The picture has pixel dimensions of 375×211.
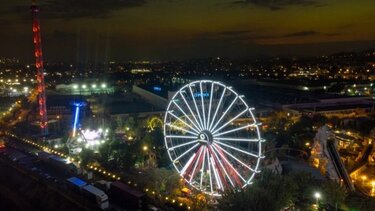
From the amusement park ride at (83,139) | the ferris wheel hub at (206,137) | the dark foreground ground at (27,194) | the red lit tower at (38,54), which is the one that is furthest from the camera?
the red lit tower at (38,54)

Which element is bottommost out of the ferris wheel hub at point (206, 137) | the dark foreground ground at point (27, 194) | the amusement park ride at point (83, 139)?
the dark foreground ground at point (27, 194)

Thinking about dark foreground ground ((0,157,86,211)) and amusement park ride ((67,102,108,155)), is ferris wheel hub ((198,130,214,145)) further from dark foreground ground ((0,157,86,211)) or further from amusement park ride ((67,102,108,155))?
amusement park ride ((67,102,108,155))

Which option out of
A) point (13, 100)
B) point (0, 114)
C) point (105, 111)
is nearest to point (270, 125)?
point (105, 111)

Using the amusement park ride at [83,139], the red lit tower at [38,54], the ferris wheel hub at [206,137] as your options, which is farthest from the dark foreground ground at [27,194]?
the red lit tower at [38,54]

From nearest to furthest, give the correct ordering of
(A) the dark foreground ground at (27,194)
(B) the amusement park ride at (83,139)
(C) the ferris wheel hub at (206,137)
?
1. (C) the ferris wheel hub at (206,137)
2. (A) the dark foreground ground at (27,194)
3. (B) the amusement park ride at (83,139)

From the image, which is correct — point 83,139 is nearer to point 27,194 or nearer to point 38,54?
point 27,194

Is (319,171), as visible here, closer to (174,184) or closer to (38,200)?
(174,184)

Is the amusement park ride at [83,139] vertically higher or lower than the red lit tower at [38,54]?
lower

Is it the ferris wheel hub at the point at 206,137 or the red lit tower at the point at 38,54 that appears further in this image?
the red lit tower at the point at 38,54

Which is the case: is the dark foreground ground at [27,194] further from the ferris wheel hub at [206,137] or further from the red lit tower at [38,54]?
the red lit tower at [38,54]

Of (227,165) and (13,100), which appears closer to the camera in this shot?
(227,165)

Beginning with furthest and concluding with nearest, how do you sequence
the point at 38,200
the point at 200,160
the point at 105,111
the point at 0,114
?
the point at 0,114 < the point at 105,111 < the point at 38,200 < the point at 200,160
